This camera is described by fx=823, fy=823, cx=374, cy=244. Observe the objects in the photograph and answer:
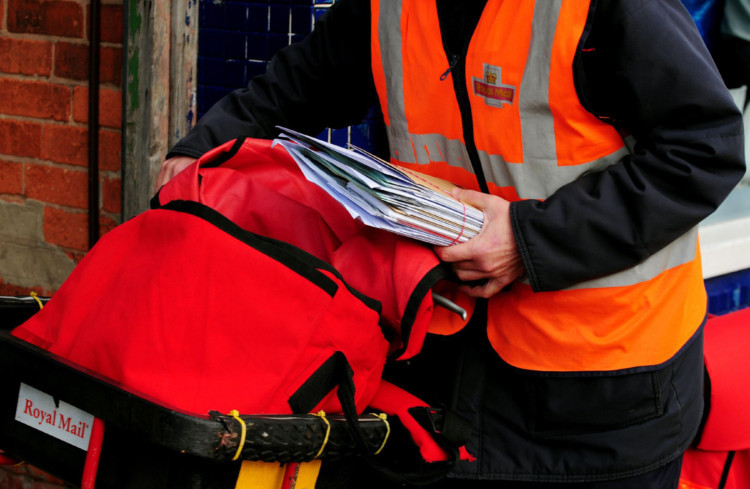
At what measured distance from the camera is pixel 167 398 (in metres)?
1.11

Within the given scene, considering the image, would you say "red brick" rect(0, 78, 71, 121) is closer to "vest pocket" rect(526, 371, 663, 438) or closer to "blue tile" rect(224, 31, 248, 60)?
"blue tile" rect(224, 31, 248, 60)

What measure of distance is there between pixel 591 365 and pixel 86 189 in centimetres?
182

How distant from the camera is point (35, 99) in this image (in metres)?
2.64

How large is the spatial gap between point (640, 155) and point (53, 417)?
3.18 feet

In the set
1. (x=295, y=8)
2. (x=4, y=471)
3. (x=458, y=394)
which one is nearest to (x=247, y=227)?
(x=458, y=394)

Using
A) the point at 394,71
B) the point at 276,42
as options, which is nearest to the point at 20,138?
the point at 276,42

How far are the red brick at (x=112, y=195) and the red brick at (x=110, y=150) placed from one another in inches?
1.6

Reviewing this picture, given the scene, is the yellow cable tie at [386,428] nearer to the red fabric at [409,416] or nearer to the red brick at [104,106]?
the red fabric at [409,416]

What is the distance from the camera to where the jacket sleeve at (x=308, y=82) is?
1.71m

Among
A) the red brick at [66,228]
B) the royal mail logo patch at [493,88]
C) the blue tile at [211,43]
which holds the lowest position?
the red brick at [66,228]

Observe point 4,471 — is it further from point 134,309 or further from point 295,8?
point 134,309

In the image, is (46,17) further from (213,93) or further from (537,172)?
(537,172)

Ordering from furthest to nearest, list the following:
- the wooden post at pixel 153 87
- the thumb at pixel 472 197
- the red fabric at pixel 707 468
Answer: the wooden post at pixel 153 87 → the red fabric at pixel 707 468 → the thumb at pixel 472 197

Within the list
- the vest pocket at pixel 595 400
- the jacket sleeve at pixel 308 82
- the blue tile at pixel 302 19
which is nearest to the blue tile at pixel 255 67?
the blue tile at pixel 302 19
